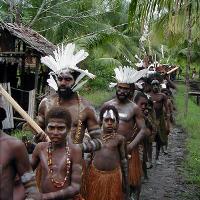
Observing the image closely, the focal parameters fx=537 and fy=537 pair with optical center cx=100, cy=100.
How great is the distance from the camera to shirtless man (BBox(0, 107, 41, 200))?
2.88 meters

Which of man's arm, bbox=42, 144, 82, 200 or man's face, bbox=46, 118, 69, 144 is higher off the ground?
man's face, bbox=46, 118, 69, 144

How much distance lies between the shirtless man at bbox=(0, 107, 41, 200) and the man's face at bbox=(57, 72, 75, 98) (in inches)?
62.1

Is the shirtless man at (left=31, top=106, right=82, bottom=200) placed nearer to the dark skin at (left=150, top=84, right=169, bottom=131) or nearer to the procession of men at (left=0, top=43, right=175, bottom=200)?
the procession of men at (left=0, top=43, right=175, bottom=200)

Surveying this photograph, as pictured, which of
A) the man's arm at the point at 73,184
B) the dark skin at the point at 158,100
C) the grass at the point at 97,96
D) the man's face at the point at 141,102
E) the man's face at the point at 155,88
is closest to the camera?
the man's arm at the point at 73,184

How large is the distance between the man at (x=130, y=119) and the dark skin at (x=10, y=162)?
306 centimetres

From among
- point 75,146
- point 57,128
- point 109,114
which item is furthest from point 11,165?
point 109,114

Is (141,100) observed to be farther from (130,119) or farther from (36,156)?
(36,156)

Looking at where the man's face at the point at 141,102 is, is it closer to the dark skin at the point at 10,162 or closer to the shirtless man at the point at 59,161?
the shirtless man at the point at 59,161

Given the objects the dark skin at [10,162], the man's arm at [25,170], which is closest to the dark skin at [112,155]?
the man's arm at [25,170]

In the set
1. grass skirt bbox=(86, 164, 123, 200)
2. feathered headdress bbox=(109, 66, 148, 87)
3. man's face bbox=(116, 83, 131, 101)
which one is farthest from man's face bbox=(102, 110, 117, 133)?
feathered headdress bbox=(109, 66, 148, 87)

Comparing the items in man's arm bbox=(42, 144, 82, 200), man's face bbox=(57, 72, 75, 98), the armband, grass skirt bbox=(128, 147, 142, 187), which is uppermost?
man's face bbox=(57, 72, 75, 98)

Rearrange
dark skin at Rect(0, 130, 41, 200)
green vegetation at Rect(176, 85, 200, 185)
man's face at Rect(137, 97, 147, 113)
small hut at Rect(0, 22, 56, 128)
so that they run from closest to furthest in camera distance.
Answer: dark skin at Rect(0, 130, 41, 200) < man's face at Rect(137, 97, 147, 113) < green vegetation at Rect(176, 85, 200, 185) < small hut at Rect(0, 22, 56, 128)

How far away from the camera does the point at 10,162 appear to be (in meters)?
2.91

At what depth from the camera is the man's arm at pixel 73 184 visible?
3.47 metres
